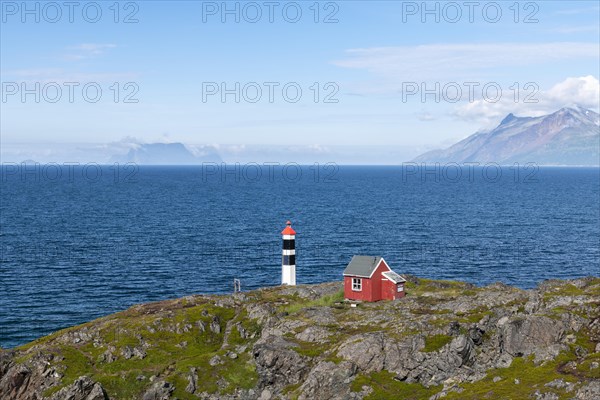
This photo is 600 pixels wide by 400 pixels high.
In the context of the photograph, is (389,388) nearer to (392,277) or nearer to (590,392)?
(590,392)

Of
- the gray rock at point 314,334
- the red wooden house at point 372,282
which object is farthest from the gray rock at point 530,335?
the red wooden house at point 372,282

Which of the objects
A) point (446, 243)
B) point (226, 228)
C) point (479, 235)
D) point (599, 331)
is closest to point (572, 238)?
point (479, 235)

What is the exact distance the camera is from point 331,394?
48.4 metres

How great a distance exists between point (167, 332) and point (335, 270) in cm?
4698

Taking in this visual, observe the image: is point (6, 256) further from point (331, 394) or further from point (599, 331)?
point (599, 331)

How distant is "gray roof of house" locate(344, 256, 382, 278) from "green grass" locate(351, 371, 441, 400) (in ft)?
56.1

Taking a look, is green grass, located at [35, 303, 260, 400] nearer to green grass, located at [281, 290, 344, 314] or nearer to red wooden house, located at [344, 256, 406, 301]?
green grass, located at [281, 290, 344, 314]

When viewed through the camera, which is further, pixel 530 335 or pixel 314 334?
pixel 314 334

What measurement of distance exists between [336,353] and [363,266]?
53.5 ft

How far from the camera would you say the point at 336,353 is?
52.0 m

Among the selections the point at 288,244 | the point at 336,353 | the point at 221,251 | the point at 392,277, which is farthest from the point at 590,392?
the point at 221,251

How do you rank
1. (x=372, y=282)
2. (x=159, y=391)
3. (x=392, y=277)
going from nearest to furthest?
(x=159, y=391) < (x=372, y=282) < (x=392, y=277)

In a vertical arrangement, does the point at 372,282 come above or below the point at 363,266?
below

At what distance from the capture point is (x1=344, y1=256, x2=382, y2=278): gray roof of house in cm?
6619
